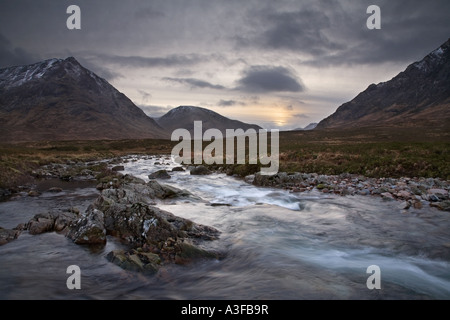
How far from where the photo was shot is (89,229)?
26.2 ft

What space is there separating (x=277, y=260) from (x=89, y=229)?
569 centimetres

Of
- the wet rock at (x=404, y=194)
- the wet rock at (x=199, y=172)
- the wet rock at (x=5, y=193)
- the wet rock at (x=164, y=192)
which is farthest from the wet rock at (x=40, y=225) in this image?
the wet rock at (x=199, y=172)

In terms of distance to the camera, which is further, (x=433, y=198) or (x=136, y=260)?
(x=433, y=198)

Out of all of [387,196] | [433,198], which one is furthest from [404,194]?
[433,198]

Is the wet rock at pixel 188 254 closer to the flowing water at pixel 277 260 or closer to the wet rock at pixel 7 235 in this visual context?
the flowing water at pixel 277 260

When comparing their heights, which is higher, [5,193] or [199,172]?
[199,172]

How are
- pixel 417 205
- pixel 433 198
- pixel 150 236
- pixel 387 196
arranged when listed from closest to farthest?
pixel 150 236 → pixel 417 205 → pixel 433 198 → pixel 387 196

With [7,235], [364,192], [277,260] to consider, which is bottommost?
[277,260]

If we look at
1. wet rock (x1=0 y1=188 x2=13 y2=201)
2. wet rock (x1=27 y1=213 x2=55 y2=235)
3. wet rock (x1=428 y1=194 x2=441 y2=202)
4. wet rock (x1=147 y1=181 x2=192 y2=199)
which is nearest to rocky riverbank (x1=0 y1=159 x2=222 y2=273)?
wet rock (x1=27 y1=213 x2=55 y2=235)

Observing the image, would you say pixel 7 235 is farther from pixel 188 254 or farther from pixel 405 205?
pixel 405 205

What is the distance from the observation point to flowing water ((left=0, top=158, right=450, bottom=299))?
5.53 meters

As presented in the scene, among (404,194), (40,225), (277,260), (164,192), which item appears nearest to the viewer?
(277,260)

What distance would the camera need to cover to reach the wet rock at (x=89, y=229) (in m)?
7.82

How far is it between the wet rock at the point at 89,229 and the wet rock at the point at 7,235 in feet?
5.36
